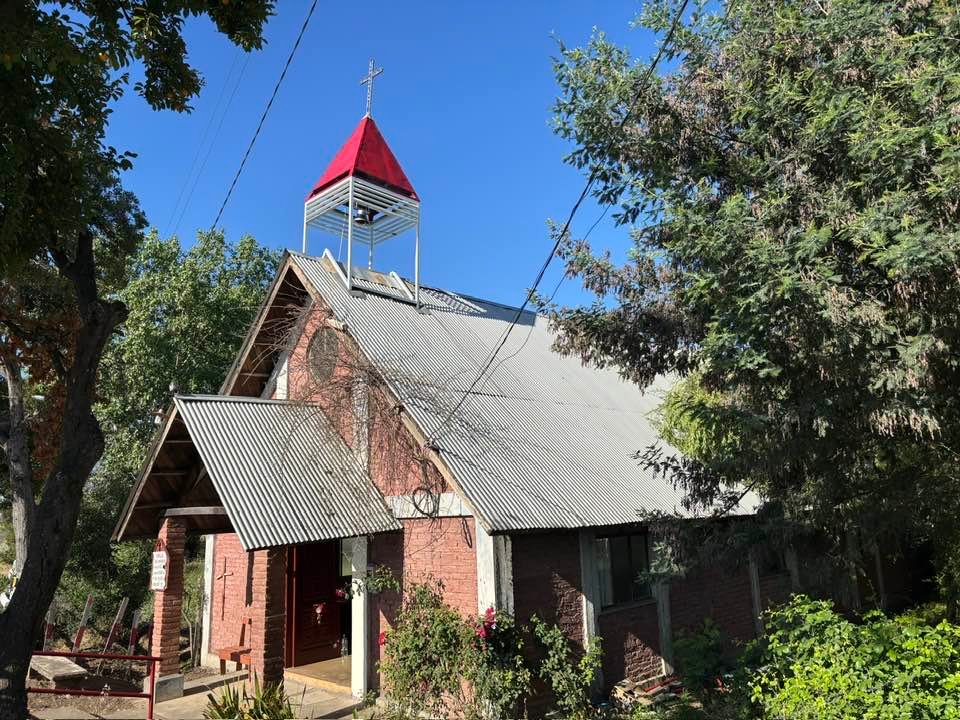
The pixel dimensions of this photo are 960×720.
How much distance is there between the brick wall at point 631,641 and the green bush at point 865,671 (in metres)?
4.57

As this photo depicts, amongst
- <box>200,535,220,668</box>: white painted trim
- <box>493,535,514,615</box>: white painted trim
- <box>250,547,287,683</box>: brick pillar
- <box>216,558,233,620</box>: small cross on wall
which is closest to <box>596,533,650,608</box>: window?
<box>493,535,514,615</box>: white painted trim

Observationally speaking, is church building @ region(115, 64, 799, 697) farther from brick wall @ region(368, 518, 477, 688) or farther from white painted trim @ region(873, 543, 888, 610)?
white painted trim @ region(873, 543, 888, 610)

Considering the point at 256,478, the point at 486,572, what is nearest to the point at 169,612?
the point at 256,478

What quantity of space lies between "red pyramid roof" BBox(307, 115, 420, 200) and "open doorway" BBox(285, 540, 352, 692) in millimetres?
8327

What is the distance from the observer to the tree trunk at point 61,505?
6883 mm

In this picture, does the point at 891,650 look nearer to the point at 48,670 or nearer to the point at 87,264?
the point at 87,264

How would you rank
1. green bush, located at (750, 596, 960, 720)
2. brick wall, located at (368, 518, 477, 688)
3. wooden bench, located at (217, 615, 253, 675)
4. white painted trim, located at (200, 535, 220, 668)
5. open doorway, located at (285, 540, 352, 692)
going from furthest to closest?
white painted trim, located at (200, 535, 220, 668), wooden bench, located at (217, 615, 253, 675), open doorway, located at (285, 540, 352, 692), brick wall, located at (368, 518, 477, 688), green bush, located at (750, 596, 960, 720)

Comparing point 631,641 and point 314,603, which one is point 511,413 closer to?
point 631,641

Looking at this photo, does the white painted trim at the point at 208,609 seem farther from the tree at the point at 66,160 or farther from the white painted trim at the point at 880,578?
the white painted trim at the point at 880,578

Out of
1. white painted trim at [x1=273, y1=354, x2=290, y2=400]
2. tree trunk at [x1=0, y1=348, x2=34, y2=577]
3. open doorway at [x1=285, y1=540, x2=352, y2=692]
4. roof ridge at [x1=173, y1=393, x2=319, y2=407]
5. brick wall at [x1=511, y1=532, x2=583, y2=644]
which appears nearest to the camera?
brick wall at [x1=511, y1=532, x2=583, y2=644]

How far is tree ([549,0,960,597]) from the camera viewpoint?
5879mm

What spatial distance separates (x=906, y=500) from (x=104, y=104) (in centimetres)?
1072

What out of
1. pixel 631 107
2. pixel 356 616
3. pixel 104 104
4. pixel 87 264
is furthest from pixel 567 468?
pixel 104 104

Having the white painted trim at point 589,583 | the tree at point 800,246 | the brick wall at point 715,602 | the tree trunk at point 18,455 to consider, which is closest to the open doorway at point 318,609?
the white painted trim at point 589,583
